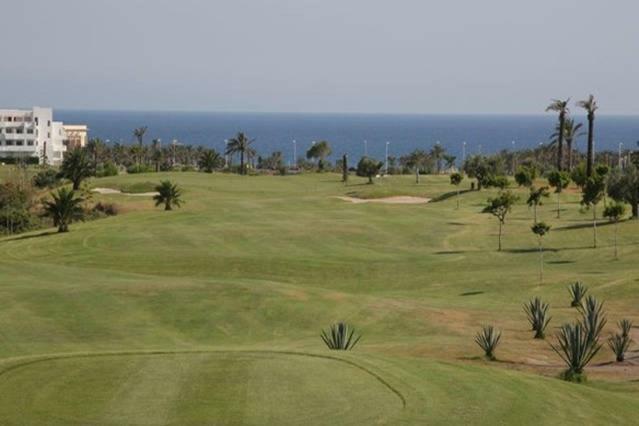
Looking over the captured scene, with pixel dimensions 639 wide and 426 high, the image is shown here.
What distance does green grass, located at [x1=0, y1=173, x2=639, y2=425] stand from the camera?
1959 cm

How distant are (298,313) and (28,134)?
527 ft

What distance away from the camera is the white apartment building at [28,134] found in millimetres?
190375

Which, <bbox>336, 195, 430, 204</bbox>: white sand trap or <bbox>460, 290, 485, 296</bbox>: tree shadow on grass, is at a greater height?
<bbox>336, 195, 430, 204</bbox>: white sand trap

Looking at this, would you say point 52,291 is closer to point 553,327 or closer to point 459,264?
point 553,327

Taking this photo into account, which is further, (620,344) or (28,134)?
(28,134)

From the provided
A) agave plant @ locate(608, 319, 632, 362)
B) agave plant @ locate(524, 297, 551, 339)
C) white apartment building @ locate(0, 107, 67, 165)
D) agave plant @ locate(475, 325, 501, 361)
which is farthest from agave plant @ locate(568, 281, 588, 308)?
white apartment building @ locate(0, 107, 67, 165)

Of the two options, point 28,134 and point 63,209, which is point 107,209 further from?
point 28,134

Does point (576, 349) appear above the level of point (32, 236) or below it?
above

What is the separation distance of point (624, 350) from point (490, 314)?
9.93m

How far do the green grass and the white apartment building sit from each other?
3844 inches

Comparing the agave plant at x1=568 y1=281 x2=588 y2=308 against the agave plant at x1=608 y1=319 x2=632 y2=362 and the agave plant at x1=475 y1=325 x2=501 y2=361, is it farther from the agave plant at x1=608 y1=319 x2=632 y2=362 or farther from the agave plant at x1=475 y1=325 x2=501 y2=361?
the agave plant at x1=475 y1=325 x2=501 y2=361

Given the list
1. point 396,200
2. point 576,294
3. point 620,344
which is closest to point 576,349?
point 620,344

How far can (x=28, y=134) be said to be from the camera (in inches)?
7559

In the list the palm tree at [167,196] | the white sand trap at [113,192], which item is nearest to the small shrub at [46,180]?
the white sand trap at [113,192]
